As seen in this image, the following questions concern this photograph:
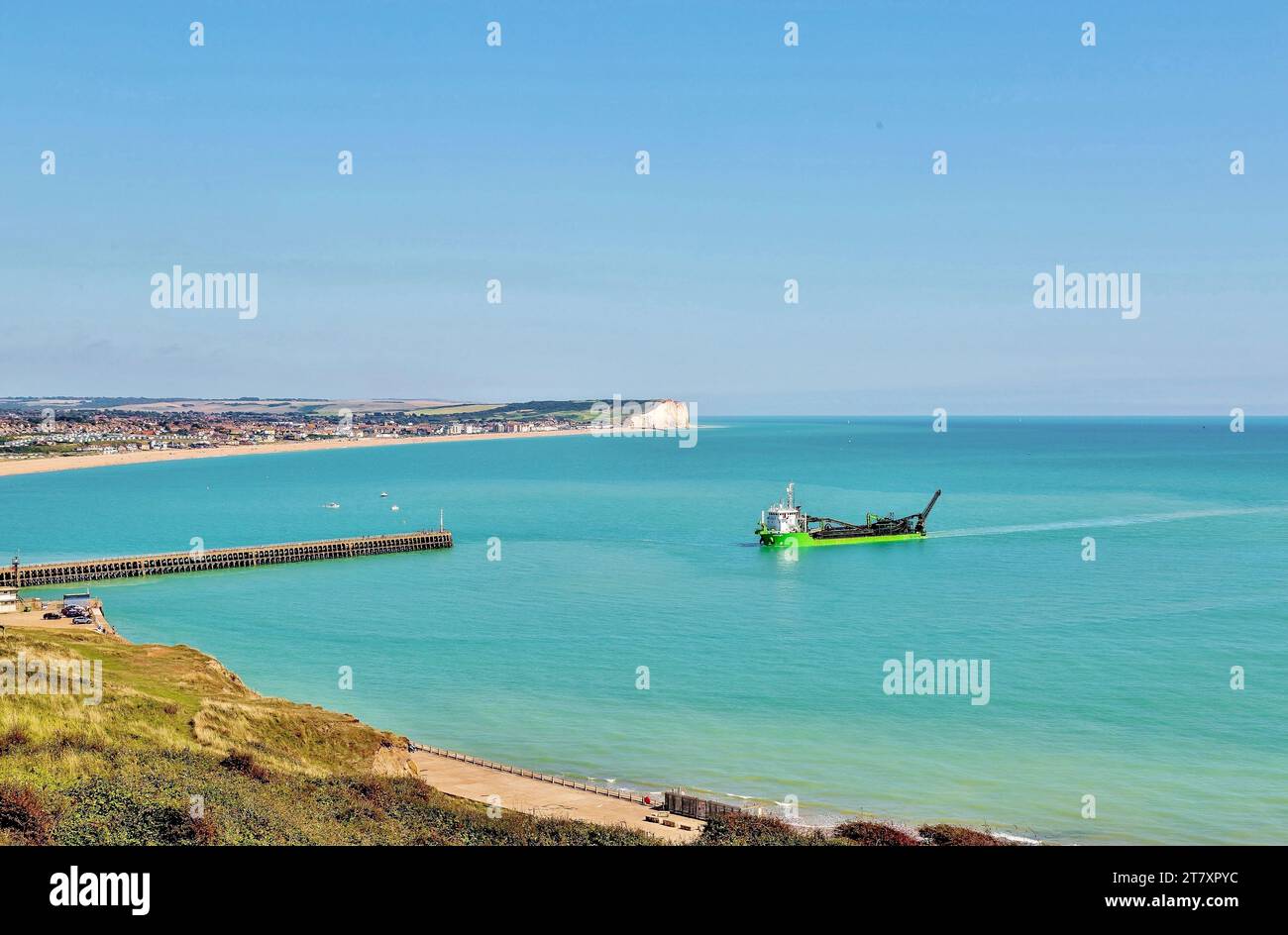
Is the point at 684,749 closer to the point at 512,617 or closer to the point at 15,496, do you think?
the point at 512,617

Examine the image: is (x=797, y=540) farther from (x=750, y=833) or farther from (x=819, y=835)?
(x=750, y=833)

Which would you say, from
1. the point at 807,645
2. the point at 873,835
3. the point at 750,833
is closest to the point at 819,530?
the point at 807,645

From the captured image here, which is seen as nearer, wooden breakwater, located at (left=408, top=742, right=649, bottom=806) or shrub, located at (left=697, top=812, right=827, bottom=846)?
shrub, located at (left=697, top=812, right=827, bottom=846)

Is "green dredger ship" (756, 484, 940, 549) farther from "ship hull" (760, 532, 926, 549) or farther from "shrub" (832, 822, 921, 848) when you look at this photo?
"shrub" (832, 822, 921, 848)

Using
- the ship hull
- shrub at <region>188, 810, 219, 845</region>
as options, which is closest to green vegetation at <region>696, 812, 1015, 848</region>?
shrub at <region>188, 810, 219, 845</region>

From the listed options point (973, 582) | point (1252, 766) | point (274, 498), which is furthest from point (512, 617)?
point (274, 498)

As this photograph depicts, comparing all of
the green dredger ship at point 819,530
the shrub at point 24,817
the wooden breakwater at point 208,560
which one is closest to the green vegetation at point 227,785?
the shrub at point 24,817
